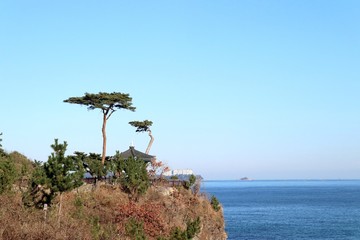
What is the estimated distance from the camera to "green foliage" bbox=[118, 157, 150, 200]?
29938mm

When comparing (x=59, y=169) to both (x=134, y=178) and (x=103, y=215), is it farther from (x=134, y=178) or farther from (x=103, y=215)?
(x=134, y=178)

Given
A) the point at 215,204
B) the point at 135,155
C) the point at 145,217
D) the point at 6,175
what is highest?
the point at 135,155

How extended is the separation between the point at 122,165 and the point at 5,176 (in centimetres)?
1236

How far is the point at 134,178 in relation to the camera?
30.2m

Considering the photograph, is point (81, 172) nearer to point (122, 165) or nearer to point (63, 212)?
point (63, 212)

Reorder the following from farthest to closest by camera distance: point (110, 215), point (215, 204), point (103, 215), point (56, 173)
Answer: point (215, 204) < point (110, 215) < point (103, 215) < point (56, 173)

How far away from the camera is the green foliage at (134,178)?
29.9m

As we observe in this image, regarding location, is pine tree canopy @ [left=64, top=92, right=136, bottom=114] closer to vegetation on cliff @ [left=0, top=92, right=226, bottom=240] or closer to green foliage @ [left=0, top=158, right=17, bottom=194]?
vegetation on cliff @ [left=0, top=92, right=226, bottom=240]

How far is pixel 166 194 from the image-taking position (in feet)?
106

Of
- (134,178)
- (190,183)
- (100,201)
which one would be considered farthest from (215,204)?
(100,201)

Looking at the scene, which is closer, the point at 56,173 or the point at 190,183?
Answer: the point at 56,173

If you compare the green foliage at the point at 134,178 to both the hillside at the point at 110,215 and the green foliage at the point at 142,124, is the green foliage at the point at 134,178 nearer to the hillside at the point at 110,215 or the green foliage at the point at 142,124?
the hillside at the point at 110,215

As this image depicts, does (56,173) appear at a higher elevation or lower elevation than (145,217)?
higher

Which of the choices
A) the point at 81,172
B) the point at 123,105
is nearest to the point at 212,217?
the point at 123,105
